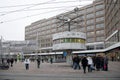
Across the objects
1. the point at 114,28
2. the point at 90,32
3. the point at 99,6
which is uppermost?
the point at 99,6

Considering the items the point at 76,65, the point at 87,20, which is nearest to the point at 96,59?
the point at 76,65

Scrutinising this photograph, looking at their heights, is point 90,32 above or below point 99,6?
below

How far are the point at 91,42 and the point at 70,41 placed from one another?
62.2 meters

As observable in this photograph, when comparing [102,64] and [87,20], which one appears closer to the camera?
[102,64]

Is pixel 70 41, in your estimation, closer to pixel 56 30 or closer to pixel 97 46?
pixel 97 46

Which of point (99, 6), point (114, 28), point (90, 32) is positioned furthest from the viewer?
point (90, 32)

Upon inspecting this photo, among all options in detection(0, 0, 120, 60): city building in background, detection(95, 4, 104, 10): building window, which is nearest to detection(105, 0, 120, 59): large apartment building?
detection(0, 0, 120, 60): city building in background

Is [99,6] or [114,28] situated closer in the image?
[114,28]

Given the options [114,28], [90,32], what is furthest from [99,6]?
[114,28]

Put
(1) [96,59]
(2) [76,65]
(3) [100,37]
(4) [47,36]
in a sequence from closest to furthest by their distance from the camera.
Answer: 1. (1) [96,59]
2. (2) [76,65]
3. (3) [100,37]
4. (4) [47,36]

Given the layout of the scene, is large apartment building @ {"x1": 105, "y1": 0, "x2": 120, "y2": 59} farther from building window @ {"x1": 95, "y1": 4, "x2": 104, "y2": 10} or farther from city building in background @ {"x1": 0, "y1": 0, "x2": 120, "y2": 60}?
building window @ {"x1": 95, "y1": 4, "x2": 104, "y2": 10}

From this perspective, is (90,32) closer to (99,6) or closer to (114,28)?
(99,6)

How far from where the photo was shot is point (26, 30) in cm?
14625

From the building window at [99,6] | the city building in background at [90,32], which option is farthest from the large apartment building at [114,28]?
the building window at [99,6]
